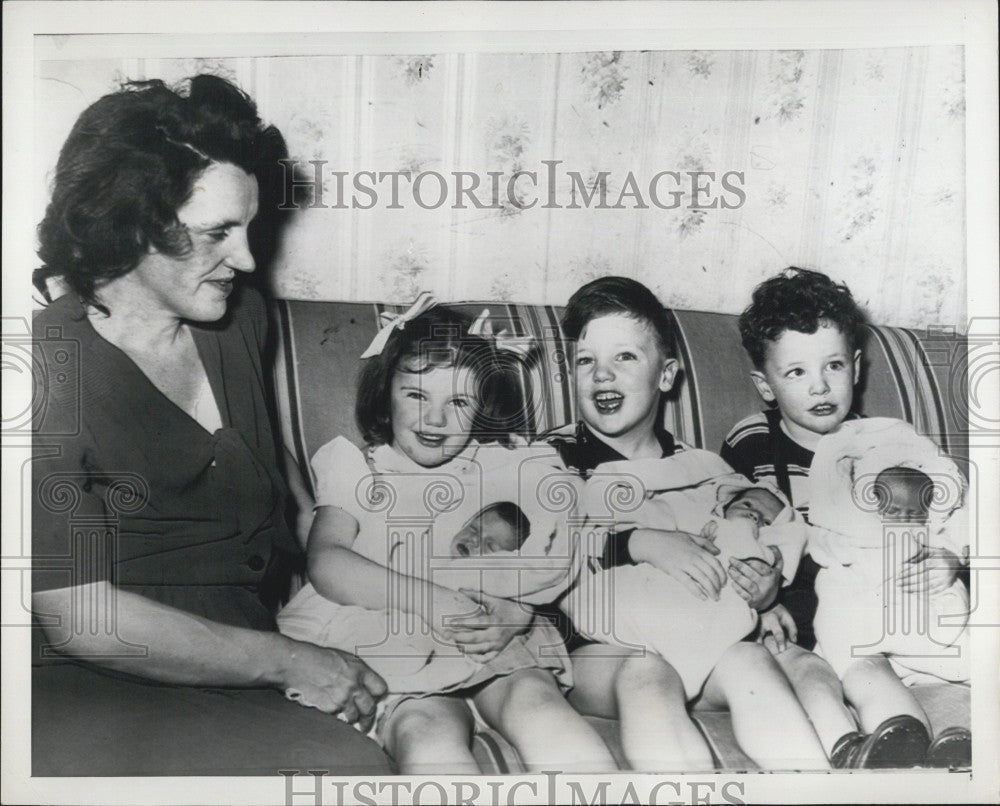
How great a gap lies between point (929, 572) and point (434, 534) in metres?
1.05

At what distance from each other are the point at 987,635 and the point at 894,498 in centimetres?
35

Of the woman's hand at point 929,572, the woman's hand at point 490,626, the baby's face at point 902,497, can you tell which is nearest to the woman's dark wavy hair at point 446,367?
the woman's hand at point 490,626

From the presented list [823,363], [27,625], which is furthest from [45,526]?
[823,363]

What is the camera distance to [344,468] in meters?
1.95

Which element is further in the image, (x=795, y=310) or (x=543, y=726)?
(x=795, y=310)

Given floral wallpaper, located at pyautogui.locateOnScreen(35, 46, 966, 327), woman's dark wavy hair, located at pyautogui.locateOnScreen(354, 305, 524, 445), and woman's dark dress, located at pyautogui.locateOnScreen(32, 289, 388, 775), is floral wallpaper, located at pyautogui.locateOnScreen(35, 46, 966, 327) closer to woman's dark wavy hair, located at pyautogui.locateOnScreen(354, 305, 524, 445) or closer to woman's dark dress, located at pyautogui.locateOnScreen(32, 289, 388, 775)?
woman's dark wavy hair, located at pyautogui.locateOnScreen(354, 305, 524, 445)

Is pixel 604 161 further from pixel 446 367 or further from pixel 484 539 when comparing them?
pixel 484 539

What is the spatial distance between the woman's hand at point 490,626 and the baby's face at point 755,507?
48 cm

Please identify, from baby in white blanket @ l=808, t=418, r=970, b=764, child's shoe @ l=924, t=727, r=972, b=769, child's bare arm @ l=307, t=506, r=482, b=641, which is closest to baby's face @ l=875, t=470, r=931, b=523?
baby in white blanket @ l=808, t=418, r=970, b=764

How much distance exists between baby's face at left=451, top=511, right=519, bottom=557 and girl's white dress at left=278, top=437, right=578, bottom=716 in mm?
13

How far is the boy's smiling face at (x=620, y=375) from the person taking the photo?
6.43 feet

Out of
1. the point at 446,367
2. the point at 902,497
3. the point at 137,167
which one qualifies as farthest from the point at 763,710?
the point at 137,167

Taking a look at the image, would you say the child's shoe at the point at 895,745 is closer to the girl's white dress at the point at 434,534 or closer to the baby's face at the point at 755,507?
the baby's face at the point at 755,507

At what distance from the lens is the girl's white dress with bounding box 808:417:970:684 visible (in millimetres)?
1965
